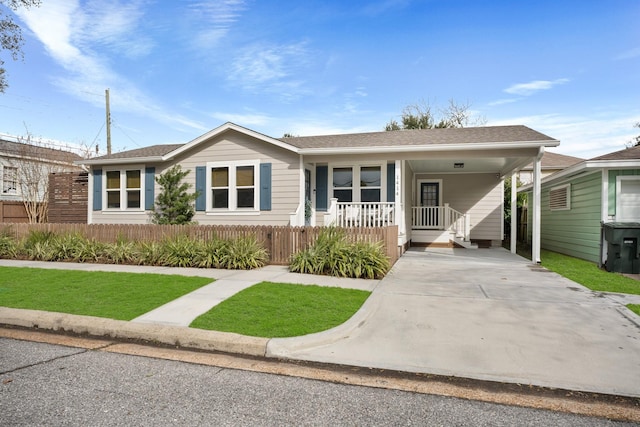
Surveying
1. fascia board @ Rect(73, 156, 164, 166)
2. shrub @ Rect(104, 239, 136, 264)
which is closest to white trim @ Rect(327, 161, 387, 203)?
fascia board @ Rect(73, 156, 164, 166)

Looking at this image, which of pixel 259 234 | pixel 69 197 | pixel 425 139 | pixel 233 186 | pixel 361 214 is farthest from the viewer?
pixel 69 197

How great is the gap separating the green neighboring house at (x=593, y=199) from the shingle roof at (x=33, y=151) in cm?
2324

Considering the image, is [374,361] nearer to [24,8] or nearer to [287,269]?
[287,269]

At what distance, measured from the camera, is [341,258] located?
8.09m

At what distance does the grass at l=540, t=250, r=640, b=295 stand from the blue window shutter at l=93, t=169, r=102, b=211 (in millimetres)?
15558

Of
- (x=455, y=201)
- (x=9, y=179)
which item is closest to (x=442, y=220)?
(x=455, y=201)

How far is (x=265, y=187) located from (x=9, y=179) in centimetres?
1614

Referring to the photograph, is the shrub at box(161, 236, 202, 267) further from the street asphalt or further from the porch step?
the porch step

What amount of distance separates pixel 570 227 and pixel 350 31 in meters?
10.3

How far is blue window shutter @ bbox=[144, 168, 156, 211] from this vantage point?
45.1 ft

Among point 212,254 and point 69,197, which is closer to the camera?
point 212,254

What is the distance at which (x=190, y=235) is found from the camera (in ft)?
33.4

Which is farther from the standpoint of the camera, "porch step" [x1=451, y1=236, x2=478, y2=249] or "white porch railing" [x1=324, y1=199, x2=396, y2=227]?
"porch step" [x1=451, y1=236, x2=478, y2=249]

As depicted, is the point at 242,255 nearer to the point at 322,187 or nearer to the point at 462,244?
the point at 322,187
